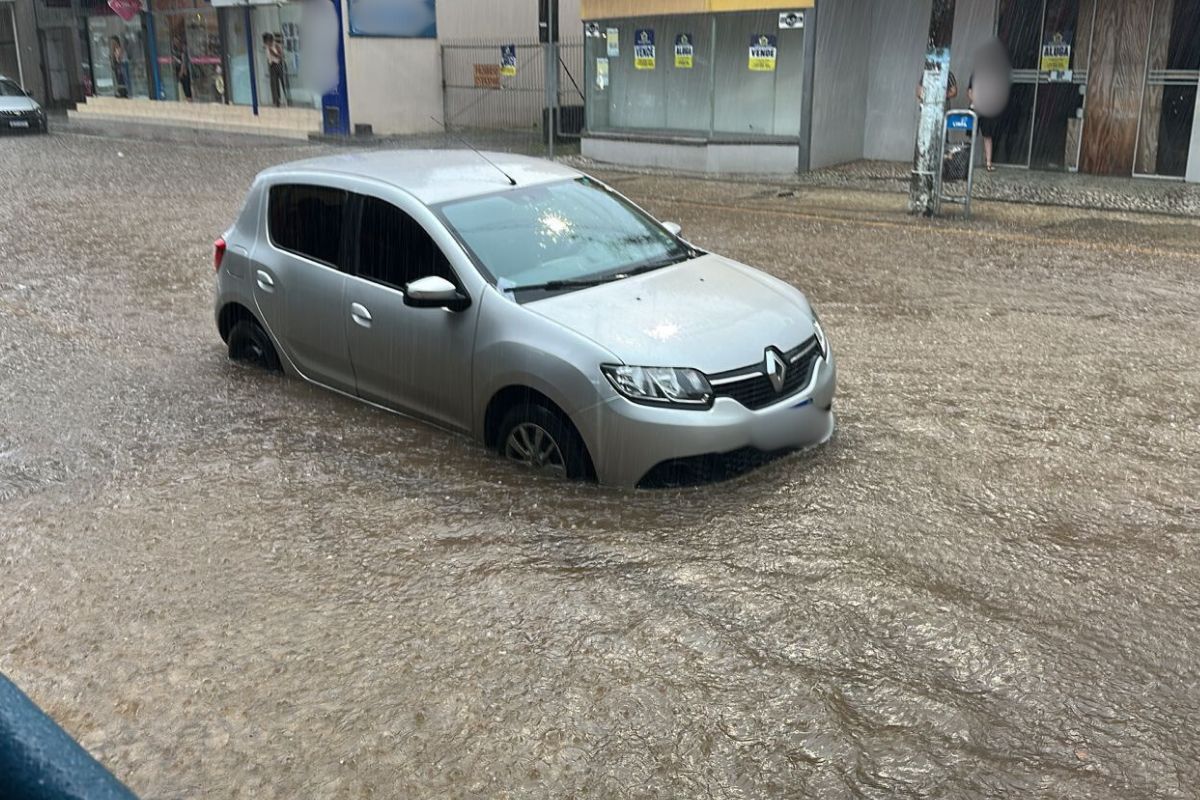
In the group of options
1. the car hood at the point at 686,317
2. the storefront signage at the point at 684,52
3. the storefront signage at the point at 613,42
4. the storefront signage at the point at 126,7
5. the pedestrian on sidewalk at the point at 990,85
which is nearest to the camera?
the car hood at the point at 686,317

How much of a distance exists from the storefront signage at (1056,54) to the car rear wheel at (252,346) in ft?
43.7

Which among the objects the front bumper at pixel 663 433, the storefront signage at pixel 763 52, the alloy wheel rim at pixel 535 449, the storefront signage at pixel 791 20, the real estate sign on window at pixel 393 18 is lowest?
the alloy wheel rim at pixel 535 449

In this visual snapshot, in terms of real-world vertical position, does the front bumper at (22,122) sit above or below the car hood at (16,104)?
below

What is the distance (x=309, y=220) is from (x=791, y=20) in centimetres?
1258

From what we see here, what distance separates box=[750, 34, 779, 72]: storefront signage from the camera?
18.0 metres

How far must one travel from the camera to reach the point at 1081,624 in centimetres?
418

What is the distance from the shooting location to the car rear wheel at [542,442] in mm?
5309

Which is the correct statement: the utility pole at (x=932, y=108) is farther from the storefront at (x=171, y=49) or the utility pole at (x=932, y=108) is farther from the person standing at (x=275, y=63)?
the person standing at (x=275, y=63)

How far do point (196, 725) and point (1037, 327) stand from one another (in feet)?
22.3

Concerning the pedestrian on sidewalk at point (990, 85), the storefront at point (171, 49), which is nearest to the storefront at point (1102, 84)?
the pedestrian on sidewalk at point (990, 85)

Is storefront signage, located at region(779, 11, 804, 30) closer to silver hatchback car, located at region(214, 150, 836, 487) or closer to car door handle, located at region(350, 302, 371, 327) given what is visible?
silver hatchback car, located at region(214, 150, 836, 487)

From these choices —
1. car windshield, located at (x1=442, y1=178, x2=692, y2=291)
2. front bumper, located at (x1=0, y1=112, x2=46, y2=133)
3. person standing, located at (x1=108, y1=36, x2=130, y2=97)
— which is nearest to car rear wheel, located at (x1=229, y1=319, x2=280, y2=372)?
car windshield, located at (x1=442, y1=178, x2=692, y2=291)

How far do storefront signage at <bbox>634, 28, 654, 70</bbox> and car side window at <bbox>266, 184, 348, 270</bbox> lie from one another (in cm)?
1370

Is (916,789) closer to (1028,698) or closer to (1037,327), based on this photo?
(1028,698)
